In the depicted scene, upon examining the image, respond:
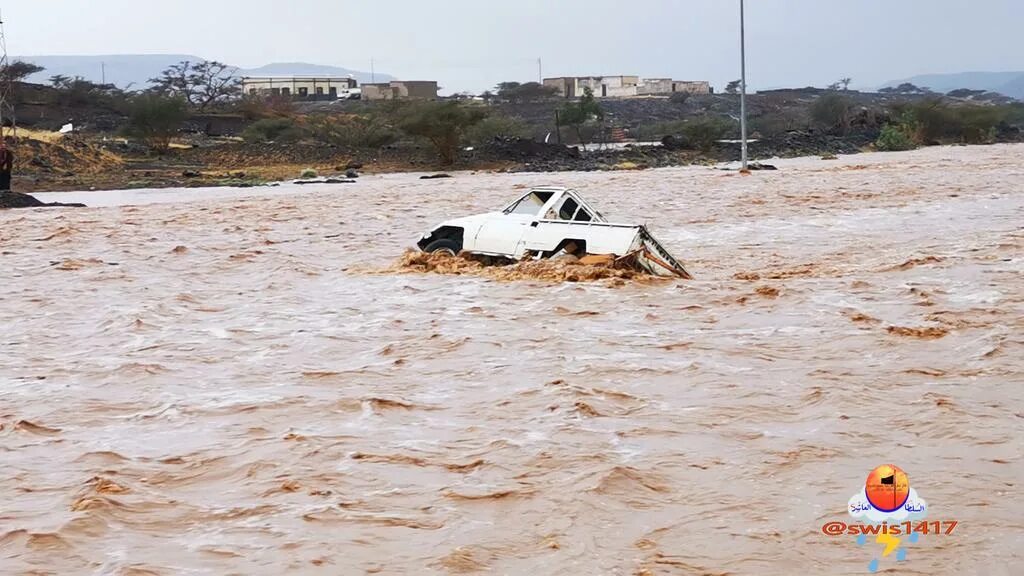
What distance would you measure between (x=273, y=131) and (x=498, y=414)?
179 feet

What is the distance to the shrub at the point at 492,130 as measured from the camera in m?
58.4

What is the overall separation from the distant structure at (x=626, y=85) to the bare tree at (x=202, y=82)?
1899 inches

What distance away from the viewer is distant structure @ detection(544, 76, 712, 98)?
5221 inches

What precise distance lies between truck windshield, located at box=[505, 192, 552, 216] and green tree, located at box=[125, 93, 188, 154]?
132ft

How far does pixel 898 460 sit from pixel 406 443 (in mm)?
3196

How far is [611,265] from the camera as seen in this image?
1577cm

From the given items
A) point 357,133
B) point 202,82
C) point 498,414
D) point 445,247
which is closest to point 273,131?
point 357,133

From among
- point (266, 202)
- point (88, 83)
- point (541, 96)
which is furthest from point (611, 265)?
point (541, 96)

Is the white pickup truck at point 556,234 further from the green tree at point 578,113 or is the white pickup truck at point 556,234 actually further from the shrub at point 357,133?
the green tree at point 578,113

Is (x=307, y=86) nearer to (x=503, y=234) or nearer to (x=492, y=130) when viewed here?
(x=492, y=130)

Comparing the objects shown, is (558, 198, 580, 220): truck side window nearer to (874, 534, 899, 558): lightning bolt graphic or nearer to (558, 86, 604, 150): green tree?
(874, 534, 899, 558): lightning bolt graphic

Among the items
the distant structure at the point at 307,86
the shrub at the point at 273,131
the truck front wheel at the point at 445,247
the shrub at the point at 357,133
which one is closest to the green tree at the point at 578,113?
the shrub at the point at 357,133

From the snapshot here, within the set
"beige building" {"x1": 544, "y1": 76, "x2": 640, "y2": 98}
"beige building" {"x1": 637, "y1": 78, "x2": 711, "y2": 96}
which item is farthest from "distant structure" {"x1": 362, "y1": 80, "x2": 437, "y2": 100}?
"beige building" {"x1": 637, "y1": 78, "x2": 711, "y2": 96}

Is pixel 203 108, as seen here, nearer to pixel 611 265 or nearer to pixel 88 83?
pixel 88 83
